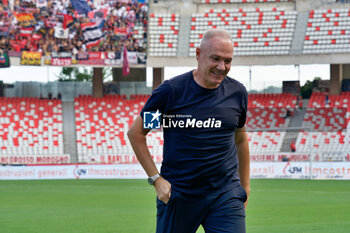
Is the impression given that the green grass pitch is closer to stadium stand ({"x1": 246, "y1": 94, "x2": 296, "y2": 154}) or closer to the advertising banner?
stadium stand ({"x1": 246, "y1": 94, "x2": 296, "y2": 154})

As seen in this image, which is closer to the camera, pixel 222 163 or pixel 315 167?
pixel 222 163

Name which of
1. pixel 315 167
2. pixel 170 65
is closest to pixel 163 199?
pixel 315 167

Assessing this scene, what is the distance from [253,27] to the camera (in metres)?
48.5

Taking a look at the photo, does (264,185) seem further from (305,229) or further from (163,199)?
(163,199)

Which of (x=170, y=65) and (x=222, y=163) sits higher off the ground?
(x=222, y=163)

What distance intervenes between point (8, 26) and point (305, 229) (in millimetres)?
36890

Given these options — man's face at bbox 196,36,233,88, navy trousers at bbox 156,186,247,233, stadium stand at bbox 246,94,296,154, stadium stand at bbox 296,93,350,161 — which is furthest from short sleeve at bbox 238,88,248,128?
stadium stand at bbox 246,94,296,154

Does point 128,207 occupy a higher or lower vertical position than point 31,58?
lower

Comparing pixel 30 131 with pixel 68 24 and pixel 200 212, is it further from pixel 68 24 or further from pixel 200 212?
pixel 200 212

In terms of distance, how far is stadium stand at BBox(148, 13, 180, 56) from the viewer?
48.4 metres

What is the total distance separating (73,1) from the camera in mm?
47250

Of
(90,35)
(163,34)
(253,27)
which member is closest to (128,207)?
(90,35)

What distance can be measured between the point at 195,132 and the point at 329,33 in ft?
144

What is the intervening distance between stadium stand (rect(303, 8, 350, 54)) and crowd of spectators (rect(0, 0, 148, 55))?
1195 centimetres
